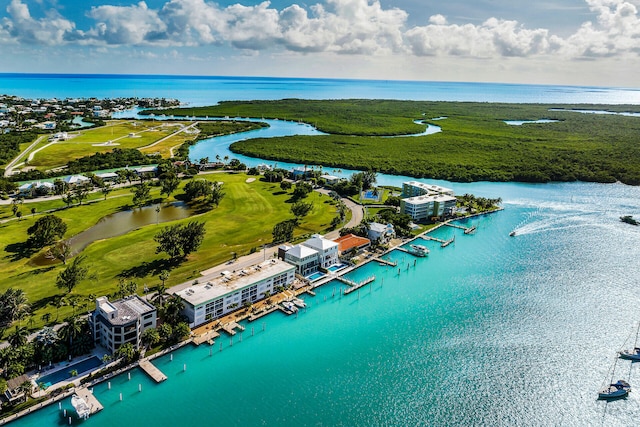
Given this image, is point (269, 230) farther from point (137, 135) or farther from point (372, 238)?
point (137, 135)

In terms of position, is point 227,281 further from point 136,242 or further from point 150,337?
point 136,242

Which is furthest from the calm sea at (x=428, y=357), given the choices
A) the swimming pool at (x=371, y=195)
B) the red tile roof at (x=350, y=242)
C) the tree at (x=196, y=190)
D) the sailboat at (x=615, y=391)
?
the tree at (x=196, y=190)

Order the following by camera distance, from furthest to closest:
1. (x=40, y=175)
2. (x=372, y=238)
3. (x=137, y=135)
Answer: (x=137, y=135) → (x=40, y=175) → (x=372, y=238)

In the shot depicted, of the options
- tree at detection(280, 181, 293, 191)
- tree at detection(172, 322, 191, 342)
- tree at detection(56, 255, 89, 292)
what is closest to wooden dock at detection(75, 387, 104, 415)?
tree at detection(172, 322, 191, 342)

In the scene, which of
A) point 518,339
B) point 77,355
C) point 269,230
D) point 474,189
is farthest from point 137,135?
point 518,339

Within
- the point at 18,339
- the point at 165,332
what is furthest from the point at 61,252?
the point at 165,332
